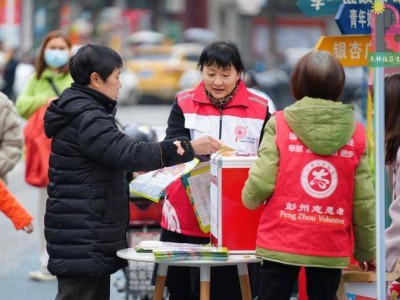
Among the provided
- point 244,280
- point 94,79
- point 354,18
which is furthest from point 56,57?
point 244,280

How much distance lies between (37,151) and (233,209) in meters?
4.09

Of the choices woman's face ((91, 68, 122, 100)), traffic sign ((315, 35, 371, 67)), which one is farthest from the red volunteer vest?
traffic sign ((315, 35, 371, 67))

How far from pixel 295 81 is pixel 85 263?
1387 millimetres

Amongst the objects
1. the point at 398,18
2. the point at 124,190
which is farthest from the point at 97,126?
the point at 398,18

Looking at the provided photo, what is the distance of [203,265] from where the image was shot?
5.53m

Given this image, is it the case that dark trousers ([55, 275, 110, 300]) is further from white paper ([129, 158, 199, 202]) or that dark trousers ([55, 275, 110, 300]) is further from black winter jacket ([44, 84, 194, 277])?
white paper ([129, 158, 199, 202])

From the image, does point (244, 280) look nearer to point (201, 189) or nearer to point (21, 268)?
point (201, 189)

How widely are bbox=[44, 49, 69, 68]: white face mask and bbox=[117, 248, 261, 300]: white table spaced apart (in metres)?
4.00

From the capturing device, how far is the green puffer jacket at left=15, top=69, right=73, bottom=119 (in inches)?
374

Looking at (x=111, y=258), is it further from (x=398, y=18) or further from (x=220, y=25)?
(x=220, y=25)

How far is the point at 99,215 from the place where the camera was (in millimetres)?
5715

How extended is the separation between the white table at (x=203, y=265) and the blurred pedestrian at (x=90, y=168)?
16cm

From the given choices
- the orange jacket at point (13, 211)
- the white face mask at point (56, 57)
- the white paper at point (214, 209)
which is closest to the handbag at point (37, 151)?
the white face mask at point (56, 57)

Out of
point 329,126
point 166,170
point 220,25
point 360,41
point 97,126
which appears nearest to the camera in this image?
point 329,126
